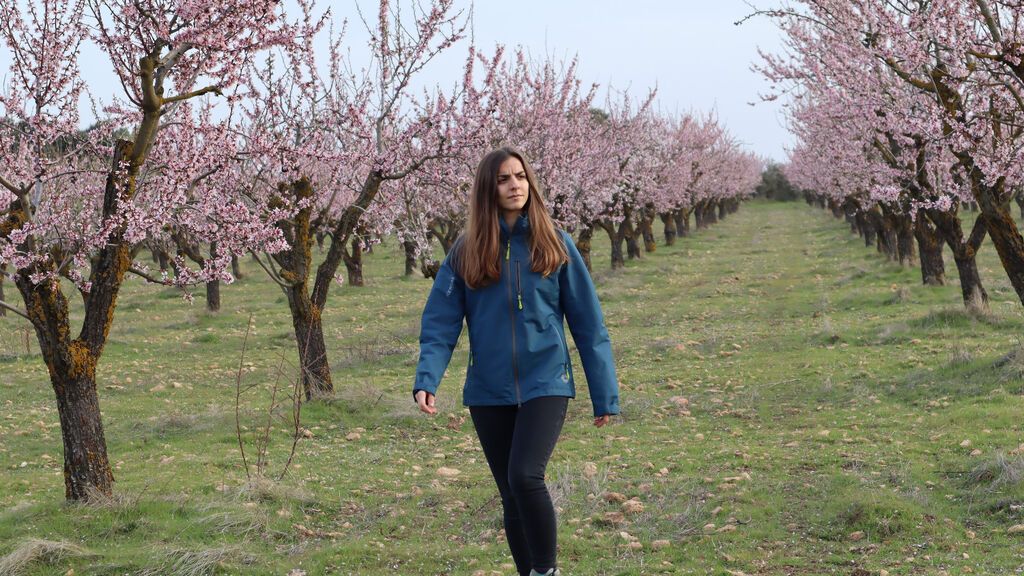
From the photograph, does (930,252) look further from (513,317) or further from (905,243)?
(513,317)

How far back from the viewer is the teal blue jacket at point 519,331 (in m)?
4.38

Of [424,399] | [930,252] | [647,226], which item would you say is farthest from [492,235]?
[647,226]

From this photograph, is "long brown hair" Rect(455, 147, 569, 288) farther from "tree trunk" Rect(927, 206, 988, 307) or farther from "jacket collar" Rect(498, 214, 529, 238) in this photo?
"tree trunk" Rect(927, 206, 988, 307)

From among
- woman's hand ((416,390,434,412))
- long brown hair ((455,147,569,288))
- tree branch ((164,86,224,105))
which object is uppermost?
tree branch ((164,86,224,105))

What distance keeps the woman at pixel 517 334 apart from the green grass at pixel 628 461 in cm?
164

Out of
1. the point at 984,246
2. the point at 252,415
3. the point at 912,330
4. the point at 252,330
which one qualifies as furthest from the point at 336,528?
the point at 984,246

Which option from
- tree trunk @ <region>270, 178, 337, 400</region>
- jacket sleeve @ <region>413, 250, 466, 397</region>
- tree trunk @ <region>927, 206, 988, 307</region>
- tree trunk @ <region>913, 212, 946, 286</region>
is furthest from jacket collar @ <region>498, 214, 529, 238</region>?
tree trunk @ <region>913, 212, 946, 286</region>

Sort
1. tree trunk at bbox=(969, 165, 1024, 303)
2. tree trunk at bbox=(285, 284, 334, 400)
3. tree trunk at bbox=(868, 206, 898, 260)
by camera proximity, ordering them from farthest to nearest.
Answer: tree trunk at bbox=(868, 206, 898, 260) < tree trunk at bbox=(285, 284, 334, 400) < tree trunk at bbox=(969, 165, 1024, 303)

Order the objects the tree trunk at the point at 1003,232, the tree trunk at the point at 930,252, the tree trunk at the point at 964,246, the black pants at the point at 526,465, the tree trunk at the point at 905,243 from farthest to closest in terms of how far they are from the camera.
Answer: the tree trunk at the point at 905,243 < the tree trunk at the point at 930,252 < the tree trunk at the point at 964,246 < the tree trunk at the point at 1003,232 < the black pants at the point at 526,465

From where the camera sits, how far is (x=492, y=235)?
4.50m

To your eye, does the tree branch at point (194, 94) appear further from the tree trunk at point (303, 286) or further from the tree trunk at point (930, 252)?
the tree trunk at point (930, 252)

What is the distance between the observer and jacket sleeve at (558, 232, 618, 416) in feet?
14.7

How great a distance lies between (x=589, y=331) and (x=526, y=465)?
0.72 metres

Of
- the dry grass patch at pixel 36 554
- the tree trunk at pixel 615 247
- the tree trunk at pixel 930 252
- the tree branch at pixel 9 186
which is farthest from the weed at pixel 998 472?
the tree trunk at pixel 615 247
